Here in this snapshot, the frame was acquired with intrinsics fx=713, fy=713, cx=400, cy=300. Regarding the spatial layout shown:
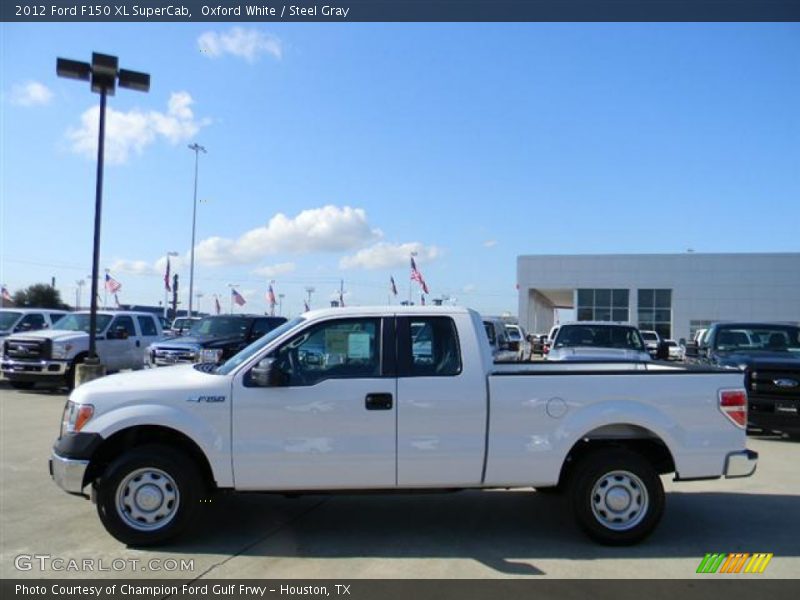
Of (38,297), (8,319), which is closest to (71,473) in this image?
(8,319)

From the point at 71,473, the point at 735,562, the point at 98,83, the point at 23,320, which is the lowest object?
the point at 735,562

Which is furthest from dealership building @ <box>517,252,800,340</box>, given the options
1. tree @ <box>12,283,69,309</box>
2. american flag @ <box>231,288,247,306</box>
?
tree @ <box>12,283,69,309</box>

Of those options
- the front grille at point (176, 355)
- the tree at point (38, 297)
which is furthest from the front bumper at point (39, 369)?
the tree at point (38, 297)

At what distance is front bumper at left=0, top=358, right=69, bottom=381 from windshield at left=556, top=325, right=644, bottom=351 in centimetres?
1094

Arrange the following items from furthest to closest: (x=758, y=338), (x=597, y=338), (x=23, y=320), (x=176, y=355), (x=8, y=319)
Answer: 1. (x=8, y=319)
2. (x=23, y=320)
3. (x=176, y=355)
4. (x=597, y=338)
5. (x=758, y=338)

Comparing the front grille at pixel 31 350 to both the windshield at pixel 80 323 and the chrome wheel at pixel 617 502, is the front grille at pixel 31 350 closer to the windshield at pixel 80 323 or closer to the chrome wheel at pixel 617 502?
the windshield at pixel 80 323

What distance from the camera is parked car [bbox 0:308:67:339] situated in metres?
19.5

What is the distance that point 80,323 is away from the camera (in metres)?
17.8

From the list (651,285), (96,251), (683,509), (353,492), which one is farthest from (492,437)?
(651,285)

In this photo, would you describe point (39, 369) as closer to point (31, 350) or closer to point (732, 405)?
point (31, 350)

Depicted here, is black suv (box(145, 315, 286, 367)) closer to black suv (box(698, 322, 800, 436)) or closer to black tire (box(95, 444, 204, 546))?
black tire (box(95, 444, 204, 546))

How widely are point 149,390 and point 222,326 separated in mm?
11916
